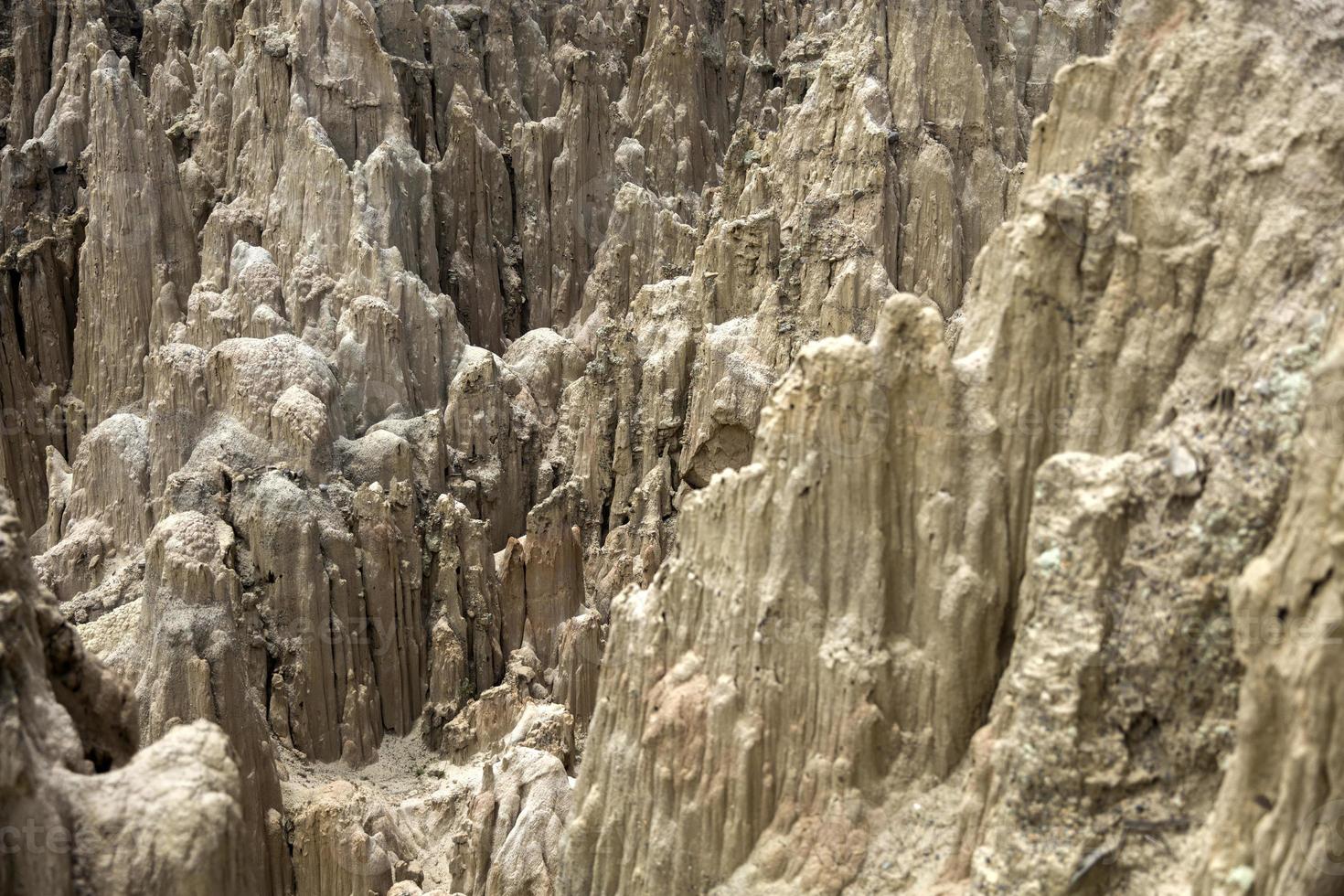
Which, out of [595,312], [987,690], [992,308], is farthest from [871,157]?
[987,690]

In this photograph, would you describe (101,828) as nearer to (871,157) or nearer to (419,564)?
(419,564)

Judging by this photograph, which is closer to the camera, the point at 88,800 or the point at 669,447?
the point at 88,800

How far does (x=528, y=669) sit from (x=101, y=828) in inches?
603

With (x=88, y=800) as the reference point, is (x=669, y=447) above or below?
below

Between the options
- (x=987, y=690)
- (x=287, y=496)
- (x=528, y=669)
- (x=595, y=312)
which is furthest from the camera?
(x=595, y=312)

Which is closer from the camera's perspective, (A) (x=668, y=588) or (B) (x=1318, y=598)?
(B) (x=1318, y=598)

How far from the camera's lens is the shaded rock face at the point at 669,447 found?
8930 millimetres

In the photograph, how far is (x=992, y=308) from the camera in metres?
10.7

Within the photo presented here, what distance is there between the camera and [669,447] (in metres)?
27.1

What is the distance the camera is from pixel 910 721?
417 inches

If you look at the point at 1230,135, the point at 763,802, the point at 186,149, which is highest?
the point at 1230,135

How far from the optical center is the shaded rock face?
8.93 meters

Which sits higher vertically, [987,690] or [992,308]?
[992,308]

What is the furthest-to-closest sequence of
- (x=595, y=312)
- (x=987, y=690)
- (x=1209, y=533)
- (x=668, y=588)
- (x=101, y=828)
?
1. (x=595, y=312)
2. (x=668, y=588)
3. (x=987, y=690)
4. (x=101, y=828)
5. (x=1209, y=533)
